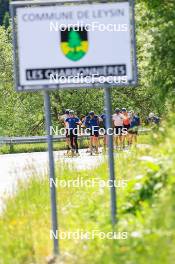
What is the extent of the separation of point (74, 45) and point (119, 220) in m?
1.76

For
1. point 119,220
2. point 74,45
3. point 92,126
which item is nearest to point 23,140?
point 92,126

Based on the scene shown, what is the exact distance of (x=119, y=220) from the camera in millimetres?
7465

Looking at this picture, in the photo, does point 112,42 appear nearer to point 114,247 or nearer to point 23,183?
point 114,247

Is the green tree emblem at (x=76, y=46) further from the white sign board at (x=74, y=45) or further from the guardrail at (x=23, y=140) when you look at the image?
the guardrail at (x=23, y=140)

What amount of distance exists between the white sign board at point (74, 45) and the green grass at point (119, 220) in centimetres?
91

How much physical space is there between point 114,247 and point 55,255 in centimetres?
133

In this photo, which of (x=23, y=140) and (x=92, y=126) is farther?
(x=23, y=140)

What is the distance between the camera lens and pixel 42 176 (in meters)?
12.7

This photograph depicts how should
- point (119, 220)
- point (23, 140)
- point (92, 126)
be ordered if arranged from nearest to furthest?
point (119, 220) → point (92, 126) → point (23, 140)

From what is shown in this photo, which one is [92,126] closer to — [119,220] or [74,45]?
[74,45]

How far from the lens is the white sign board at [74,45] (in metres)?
7.51

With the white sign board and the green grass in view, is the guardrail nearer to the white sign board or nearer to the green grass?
the green grass

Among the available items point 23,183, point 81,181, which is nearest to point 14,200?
point 23,183

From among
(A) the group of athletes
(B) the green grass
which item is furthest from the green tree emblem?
(A) the group of athletes
